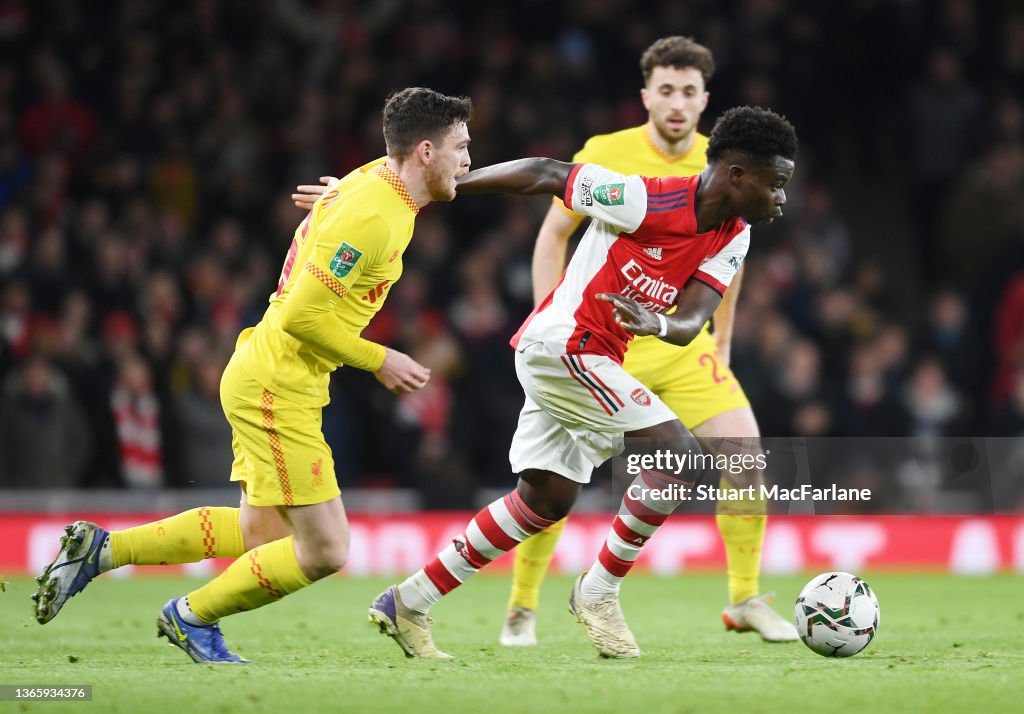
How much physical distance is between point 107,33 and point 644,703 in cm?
1158

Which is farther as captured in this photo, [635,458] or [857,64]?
[857,64]

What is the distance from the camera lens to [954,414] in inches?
488

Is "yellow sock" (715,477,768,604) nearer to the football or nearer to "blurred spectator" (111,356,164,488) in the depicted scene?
the football

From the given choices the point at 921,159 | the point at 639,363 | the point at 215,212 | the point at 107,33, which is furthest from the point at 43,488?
the point at 921,159

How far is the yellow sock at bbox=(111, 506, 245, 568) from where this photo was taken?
234 inches

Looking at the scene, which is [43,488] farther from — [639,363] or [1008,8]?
[1008,8]

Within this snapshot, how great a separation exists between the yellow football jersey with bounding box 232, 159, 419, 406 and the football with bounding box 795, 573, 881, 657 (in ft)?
6.62

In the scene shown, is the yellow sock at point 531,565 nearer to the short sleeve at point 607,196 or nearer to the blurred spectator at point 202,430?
the short sleeve at point 607,196

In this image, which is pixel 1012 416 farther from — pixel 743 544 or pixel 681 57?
pixel 681 57

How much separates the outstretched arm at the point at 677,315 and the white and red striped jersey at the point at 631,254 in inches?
2.0

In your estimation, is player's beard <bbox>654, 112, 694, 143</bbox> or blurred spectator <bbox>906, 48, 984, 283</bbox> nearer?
player's beard <bbox>654, 112, 694, 143</bbox>

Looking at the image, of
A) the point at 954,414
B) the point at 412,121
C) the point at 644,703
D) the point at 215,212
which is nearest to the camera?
the point at 644,703

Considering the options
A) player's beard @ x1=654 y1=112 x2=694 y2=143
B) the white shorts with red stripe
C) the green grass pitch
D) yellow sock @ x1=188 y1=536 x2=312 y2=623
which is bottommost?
the green grass pitch

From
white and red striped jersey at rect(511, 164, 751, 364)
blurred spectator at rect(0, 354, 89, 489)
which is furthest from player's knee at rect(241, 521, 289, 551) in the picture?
blurred spectator at rect(0, 354, 89, 489)
